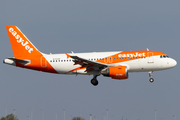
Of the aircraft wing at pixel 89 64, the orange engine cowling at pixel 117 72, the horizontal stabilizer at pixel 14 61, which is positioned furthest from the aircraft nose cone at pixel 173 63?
the horizontal stabilizer at pixel 14 61

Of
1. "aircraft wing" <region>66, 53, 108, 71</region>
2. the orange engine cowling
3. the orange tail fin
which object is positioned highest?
the orange tail fin

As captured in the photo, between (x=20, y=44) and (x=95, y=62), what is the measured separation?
44.2ft

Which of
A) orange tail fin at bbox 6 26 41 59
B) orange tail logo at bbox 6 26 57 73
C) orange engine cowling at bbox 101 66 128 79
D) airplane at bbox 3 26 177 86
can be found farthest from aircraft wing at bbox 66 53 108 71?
orange tail fin at bbox 6 26 41 59

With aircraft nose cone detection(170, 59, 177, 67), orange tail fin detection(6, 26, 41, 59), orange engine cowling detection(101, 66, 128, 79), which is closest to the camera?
orange engine cowling detection(101, 66, 128, 79)

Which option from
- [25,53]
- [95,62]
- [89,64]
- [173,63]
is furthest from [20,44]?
[173,63]

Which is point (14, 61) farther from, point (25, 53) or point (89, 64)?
point (89, 64)

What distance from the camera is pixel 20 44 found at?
56000 mm

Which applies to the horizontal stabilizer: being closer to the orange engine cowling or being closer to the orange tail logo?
the orange tail logo

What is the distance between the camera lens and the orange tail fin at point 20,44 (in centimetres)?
5522

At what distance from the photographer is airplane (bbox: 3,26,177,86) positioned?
166 feet

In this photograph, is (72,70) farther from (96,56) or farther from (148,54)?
(148,54)

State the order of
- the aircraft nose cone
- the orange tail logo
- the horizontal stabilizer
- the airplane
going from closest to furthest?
the airplane, the aircraft nose cone, the orange tail logo, the horizontal stabilizer

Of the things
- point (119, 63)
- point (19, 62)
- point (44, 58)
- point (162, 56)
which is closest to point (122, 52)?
point (119, 63)

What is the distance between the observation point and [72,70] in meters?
52.8
